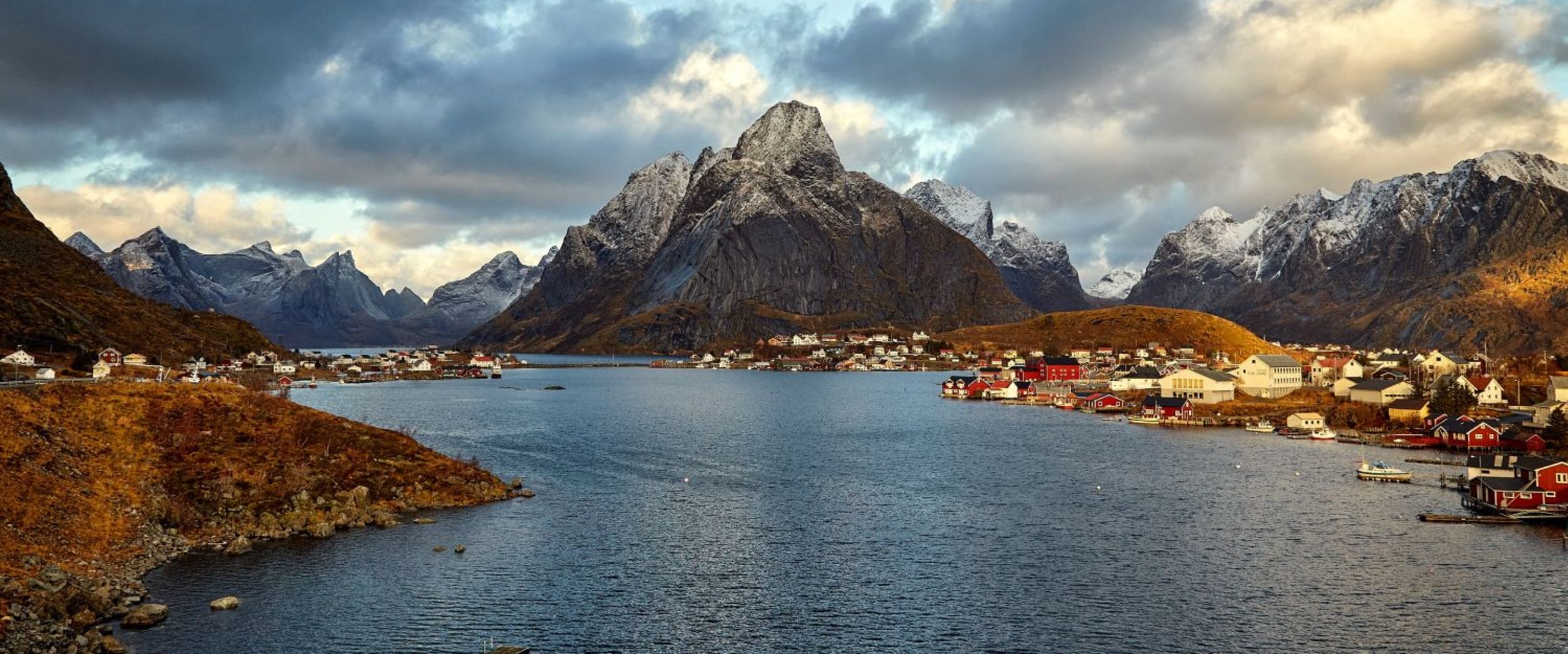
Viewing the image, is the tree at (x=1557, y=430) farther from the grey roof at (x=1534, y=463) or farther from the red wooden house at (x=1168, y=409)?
the red wooden house at (x=1168, y=409)

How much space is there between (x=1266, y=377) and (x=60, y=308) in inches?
7157

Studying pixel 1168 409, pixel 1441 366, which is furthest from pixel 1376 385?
pixel 1441 366

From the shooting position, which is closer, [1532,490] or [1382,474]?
[1532,490]

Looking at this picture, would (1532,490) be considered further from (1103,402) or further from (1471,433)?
(1103,402)

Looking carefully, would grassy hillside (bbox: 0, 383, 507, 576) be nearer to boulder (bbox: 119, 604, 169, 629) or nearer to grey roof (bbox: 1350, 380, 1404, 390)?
boulder (bbox: 119, 604, 169, 629)

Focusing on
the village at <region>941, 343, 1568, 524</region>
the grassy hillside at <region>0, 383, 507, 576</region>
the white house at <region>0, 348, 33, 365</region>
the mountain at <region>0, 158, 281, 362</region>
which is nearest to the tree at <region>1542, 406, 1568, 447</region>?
the village at <region>941, 343, 1568, 524</region>

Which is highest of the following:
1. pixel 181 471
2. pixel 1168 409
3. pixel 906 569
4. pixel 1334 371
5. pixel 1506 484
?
pixel 1334 371

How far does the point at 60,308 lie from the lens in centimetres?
15875

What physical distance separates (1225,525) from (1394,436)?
205 ft

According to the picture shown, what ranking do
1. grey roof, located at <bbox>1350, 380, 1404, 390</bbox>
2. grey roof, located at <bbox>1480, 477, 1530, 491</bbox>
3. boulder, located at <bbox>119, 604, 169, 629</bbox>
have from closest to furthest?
1. boulder, located at <bbox>119, 604, 169, 629</bbox>
2. grey roof, located at <bbox>1480, 477, 1530, 491</bbox>
3. grey roof, located at <bbox>1350, 380, 1404, 390</bbox>

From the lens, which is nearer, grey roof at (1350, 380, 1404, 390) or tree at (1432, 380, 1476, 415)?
tree at (1432, 380, 1476, 415)

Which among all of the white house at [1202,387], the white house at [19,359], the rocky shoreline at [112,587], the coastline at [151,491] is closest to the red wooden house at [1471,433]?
the white house at [1202,387]

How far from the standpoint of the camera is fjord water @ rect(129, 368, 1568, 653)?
45.7 m

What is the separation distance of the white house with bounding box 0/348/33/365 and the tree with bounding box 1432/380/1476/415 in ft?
507
